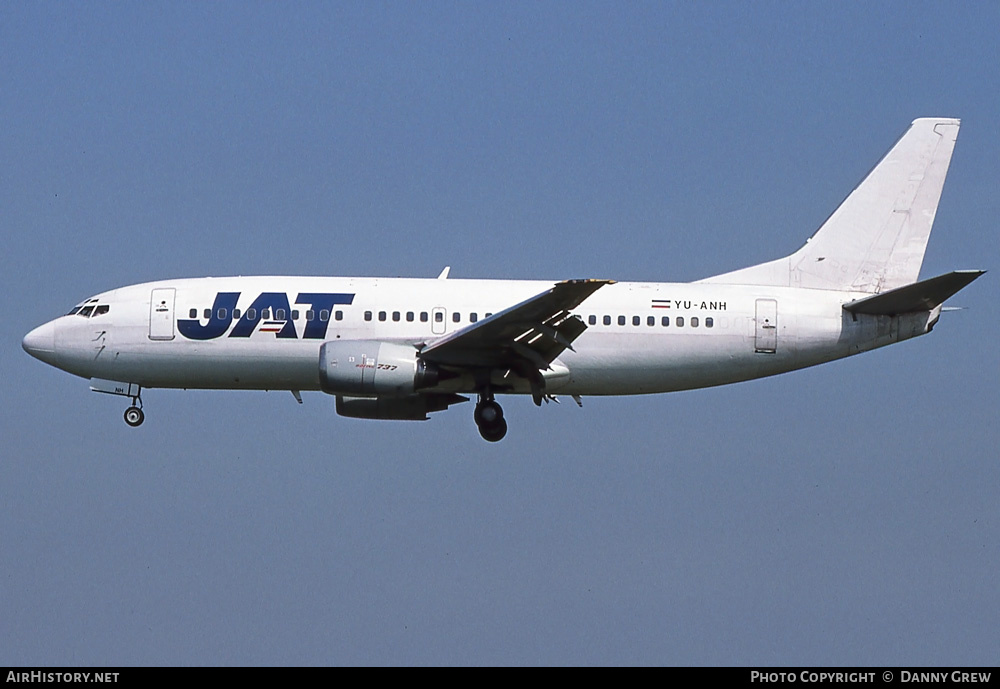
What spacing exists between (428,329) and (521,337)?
9.20 ft

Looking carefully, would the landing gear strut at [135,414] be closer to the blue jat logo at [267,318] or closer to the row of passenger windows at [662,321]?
the blue jat logo at [267,318]

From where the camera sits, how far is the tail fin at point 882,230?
37.7 m

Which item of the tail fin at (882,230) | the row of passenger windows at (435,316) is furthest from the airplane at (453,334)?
the tail fin at (882,230)

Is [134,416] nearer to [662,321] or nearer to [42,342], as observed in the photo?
[42,342]

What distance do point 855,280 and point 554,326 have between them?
8961 millimetres

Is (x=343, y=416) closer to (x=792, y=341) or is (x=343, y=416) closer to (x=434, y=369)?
(x=434, y=369)

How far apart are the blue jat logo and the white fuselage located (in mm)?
24

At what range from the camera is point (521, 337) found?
33.8 meters

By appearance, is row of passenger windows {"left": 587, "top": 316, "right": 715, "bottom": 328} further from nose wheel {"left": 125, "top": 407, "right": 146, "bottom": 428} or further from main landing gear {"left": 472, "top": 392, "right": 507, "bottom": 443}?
nose wheel {"left": 125, "top": 407, "right": 146, "bottom": 428}

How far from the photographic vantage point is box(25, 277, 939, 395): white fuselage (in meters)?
35.3

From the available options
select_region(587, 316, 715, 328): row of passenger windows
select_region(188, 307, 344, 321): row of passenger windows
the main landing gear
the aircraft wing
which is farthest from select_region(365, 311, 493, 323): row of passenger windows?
select_region(587, 316, 715, 328): row of passenger windows
